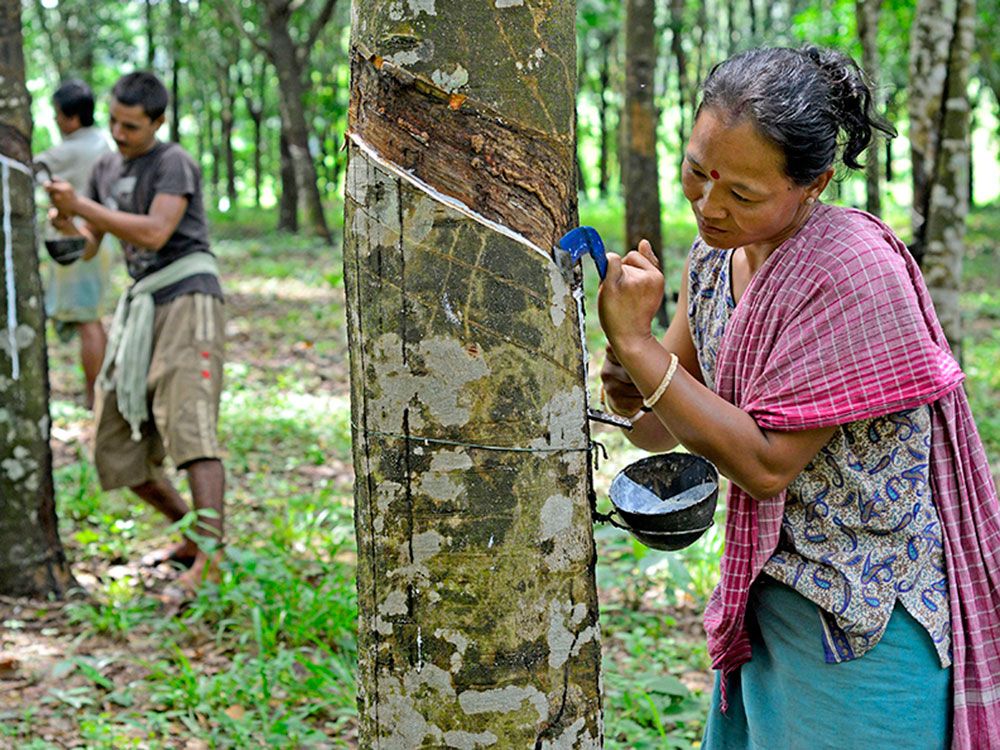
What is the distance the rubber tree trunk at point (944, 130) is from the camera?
594 cm

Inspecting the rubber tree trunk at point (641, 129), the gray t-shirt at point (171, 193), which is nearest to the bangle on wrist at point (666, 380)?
the gray t-shirt at point (171, 193)

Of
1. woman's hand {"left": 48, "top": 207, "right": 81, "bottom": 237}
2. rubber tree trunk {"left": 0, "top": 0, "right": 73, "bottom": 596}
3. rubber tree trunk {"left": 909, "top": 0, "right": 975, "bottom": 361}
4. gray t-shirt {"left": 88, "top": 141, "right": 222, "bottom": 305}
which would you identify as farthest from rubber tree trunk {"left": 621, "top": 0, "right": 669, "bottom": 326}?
rubber tree trunk {"left": 0, "top": 0, "right": 73, "bottom": 596}

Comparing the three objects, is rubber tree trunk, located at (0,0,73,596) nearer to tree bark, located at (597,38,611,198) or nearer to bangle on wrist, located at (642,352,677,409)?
bangle on wrist, located at (642,352,677,409)

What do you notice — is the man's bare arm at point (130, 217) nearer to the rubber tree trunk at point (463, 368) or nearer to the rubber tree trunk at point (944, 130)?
the rubber tree trunk at point (463, 368)

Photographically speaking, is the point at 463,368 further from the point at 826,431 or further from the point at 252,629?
the point at 252,629

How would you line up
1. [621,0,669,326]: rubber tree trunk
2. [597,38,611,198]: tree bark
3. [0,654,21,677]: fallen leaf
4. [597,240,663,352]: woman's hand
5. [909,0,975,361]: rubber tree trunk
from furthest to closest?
[597,38,611,198]: tree bark
[621,0,669,326]: rubber tree trunk
[909,0,975,361]: rubber tree trunk
[0,654,21,677]: fallen leaf
[597,240,663,352]: woman's hand

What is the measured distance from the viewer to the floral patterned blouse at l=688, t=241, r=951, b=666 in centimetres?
180

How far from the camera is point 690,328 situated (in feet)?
7.23

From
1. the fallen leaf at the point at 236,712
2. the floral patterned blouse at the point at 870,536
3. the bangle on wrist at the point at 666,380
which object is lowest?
the fallen leaf at the point at 236,712

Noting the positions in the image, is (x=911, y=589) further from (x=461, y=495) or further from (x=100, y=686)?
(x=100, y=686)

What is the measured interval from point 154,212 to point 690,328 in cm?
279

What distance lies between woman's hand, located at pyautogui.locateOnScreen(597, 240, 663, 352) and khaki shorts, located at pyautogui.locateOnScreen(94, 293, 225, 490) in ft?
9.86

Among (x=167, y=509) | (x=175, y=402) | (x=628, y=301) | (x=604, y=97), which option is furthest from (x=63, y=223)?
(x=604, y=97)

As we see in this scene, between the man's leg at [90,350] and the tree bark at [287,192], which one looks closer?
the man's leg at [90,350]
